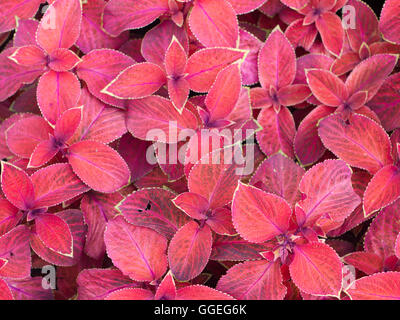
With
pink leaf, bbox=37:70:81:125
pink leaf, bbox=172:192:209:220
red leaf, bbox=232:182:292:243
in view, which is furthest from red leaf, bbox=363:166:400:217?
pink leaf, bbox=37:70:81:125

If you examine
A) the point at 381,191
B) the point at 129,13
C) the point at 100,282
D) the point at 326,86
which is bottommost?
the point at 100,282

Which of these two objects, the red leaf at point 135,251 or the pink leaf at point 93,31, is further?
the pink leaf at point 93,31

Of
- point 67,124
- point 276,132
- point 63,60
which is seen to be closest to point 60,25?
point 63,60

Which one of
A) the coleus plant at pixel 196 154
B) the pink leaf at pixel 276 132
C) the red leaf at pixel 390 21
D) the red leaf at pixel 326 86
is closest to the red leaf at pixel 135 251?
the coleus plant at pixel 196 154

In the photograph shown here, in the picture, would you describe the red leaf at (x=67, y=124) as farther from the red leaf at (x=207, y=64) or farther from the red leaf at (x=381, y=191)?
the red leaf at (x=381, y=191)

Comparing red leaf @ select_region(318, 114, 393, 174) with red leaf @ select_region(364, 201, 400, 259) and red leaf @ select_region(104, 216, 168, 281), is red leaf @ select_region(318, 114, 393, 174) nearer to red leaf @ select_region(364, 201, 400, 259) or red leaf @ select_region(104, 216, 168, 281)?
red leaf @ select_region(364, 201, 400, 259)

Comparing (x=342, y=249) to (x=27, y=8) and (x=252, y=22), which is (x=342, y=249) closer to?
(x=252, y=22)

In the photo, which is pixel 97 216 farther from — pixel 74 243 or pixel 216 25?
pixel 216 25
